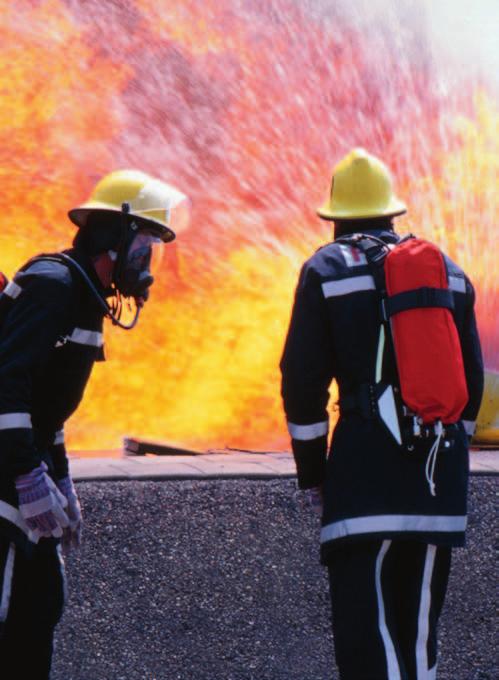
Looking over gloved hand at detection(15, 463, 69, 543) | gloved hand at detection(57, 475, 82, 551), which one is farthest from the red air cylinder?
gloved hand at detection(57, 475, 82, 551)

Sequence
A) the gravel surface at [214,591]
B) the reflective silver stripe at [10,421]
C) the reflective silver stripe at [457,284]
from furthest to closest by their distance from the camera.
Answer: the gravel surface at [214,591]
the reflective silver stripe at [457,284]
the reflective silver stripe at [10,421]

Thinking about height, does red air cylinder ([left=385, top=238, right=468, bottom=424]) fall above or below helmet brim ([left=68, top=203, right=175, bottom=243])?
below

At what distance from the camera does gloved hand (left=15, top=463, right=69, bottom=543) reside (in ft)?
9.43

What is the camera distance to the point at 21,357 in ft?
9.40

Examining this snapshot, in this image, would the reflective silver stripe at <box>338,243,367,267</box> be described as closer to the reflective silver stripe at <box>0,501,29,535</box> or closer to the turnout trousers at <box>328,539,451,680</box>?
the turnout trousers at <box>328,539,451,680</box>

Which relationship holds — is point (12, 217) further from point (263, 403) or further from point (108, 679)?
point (108, 679)

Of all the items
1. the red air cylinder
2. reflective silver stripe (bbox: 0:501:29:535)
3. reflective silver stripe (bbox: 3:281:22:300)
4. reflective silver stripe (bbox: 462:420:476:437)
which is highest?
reflective silver stripe (bbox: 3:281:22:300)

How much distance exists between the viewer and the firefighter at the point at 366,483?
117 inches

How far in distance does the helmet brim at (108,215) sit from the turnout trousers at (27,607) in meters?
0.92

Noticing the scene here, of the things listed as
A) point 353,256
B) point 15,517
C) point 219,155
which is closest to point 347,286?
point 353,256

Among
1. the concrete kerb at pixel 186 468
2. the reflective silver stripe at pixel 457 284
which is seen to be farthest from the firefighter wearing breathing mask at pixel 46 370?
the concrete kerb at pixel 186 468

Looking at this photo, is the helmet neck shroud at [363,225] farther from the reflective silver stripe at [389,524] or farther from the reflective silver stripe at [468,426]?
the reflective silver stripe at [389,524]

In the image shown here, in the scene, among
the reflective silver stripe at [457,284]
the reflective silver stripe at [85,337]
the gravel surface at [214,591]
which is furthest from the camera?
the gravel surface at [214,591]

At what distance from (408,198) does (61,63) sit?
129 inches
